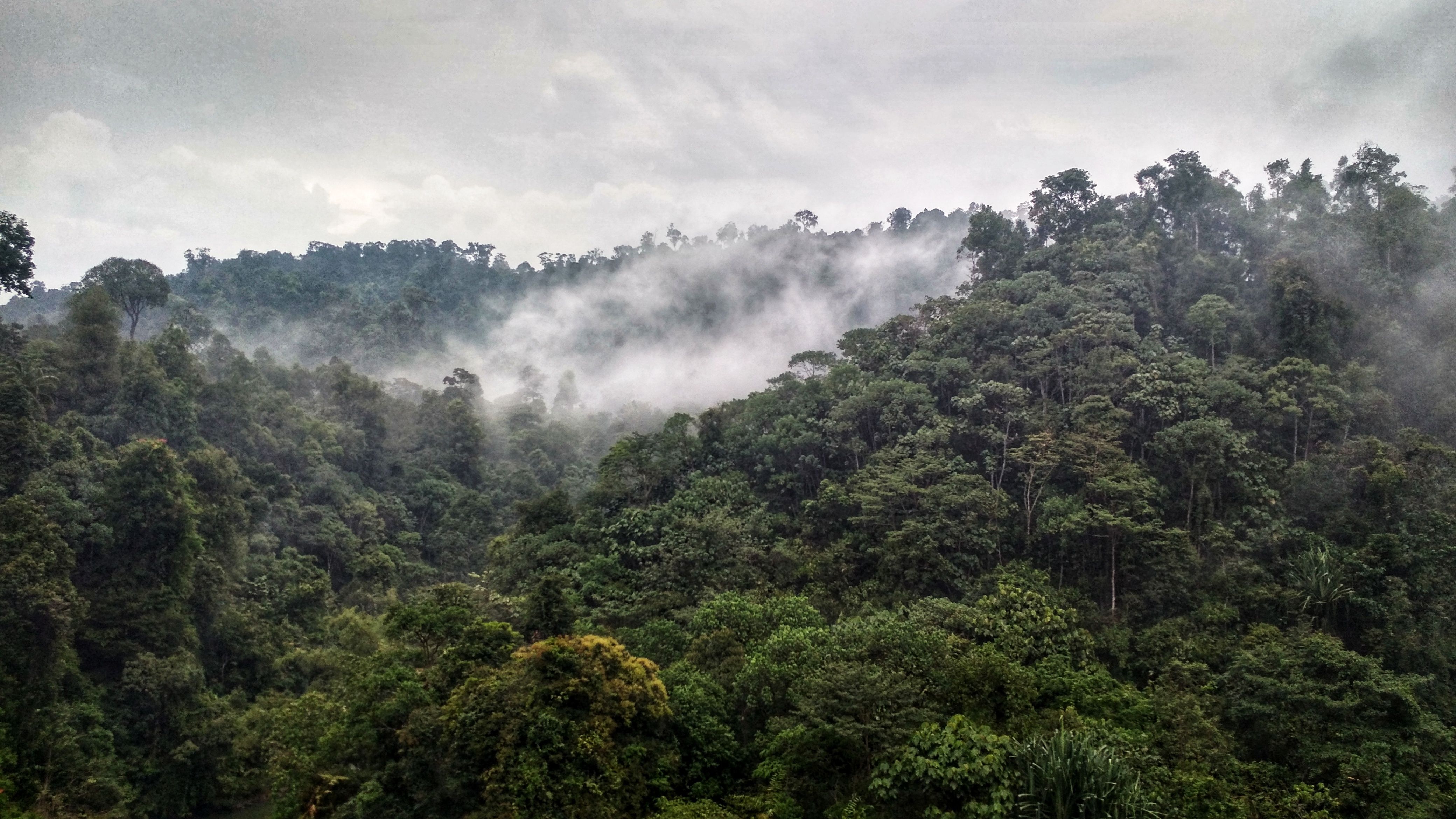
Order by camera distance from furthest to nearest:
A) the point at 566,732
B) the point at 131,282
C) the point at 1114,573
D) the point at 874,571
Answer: the point at 131,282, the point at 874,571, the point at 1114,573, the point at 566,732

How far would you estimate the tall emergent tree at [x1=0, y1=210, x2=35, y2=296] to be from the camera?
86.6 feet

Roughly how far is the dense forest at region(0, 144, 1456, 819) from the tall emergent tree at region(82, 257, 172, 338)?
400cm

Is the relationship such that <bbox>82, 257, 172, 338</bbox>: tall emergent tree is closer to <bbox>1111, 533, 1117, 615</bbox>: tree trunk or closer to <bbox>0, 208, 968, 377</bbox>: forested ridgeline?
<bbox>0, 208, 968, 377</bbox>: forested ridgeline

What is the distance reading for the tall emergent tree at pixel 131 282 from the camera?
40.5 metres

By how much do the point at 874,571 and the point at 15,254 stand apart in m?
29.9

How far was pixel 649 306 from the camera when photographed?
6569 centimetres

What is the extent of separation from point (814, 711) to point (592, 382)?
5428 cm

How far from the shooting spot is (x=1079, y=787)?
9914 mm

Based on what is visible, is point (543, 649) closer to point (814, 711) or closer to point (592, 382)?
point (814, 711)

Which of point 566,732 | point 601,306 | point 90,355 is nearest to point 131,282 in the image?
point 90,355

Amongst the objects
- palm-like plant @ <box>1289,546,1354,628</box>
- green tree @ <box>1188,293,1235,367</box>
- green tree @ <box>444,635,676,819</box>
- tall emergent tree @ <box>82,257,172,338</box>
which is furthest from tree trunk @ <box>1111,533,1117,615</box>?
tall emergent tree @ <box>82,257,172,338</box>

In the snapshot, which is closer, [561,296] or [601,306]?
[601,306]

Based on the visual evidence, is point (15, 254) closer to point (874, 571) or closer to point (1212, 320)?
point (874, 571)

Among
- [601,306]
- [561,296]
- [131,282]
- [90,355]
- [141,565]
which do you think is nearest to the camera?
[141,565]
